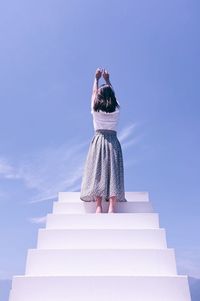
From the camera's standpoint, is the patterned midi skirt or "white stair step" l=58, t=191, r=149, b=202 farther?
"white stair step" l=58, t=191, r=149, b=202

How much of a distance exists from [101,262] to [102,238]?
1.55ft

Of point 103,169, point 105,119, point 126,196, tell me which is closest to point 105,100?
point 105,119

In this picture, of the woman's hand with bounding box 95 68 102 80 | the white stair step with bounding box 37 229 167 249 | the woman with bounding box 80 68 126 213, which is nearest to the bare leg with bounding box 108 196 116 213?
the woman with bounding box 80 68 126 213

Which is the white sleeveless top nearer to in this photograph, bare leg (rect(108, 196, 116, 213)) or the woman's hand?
the woman's hand

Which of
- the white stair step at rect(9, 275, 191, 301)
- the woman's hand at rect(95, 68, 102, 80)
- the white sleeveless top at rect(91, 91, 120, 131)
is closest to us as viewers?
the white stair step at rect(9, 275, 191, 301)

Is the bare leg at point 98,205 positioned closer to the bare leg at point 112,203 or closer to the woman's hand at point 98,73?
the bare leg at point 112,203

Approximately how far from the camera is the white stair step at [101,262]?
4961mm

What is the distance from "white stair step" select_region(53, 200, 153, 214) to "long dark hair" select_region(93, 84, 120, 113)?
197 cm

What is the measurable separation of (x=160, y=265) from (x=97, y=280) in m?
1.02

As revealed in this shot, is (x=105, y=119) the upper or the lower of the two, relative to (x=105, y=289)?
upper

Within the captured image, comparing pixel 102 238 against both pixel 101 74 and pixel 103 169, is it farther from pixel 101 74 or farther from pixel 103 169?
pixel 101 74

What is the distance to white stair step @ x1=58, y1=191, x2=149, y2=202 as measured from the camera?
6.54 m

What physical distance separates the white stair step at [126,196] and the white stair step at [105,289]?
2.02m

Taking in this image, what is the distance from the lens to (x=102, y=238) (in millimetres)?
5391
